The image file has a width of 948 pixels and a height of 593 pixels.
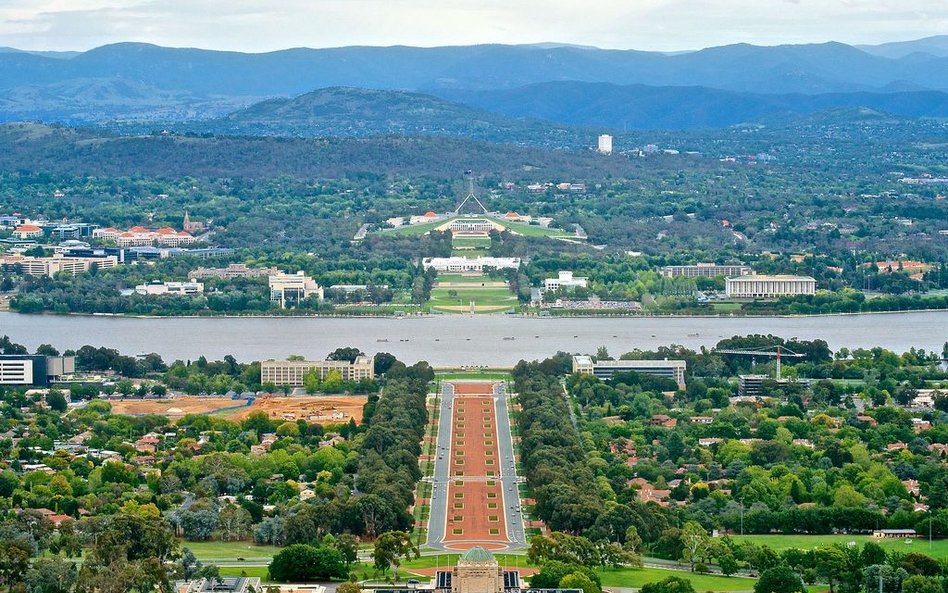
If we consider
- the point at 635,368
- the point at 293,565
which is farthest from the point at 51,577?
the point at 635,368

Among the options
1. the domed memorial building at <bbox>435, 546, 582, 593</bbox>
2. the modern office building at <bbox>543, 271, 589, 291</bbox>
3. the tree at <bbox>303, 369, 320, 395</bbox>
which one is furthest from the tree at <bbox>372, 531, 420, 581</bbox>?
the modern office building at <bbox>543, 271, 589, 291</bbox>

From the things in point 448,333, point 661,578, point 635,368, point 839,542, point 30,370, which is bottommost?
point 661,578

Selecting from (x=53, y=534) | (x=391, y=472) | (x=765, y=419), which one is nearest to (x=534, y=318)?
(x=765, y=419)

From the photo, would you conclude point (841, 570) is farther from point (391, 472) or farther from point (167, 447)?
point (167, 447)

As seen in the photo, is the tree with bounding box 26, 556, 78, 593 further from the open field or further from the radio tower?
the radio tower

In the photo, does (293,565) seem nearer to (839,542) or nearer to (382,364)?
(839,542)

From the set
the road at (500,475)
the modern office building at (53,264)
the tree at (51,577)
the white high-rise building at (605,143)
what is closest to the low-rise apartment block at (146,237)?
the modern office building at (53,264)

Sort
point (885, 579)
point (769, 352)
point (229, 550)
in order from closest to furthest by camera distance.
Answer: point (885, 579) < point (229, 550) < point (769, 352)
